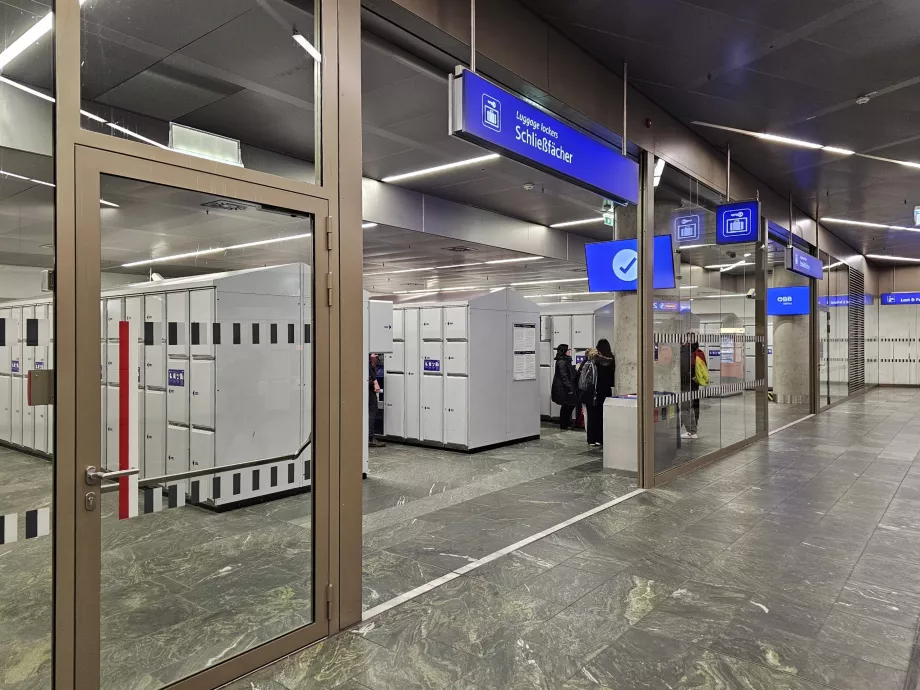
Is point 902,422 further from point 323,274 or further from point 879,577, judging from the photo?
point 323,274

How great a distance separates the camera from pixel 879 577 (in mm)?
4051

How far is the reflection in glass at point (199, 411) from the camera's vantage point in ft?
8.71

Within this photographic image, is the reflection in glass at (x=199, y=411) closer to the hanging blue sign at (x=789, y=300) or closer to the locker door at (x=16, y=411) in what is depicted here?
the locker door at (x=16, y=411)

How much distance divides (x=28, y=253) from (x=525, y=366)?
25.5 ft

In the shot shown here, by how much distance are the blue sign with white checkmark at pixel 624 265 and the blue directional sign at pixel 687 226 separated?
53 centimetres

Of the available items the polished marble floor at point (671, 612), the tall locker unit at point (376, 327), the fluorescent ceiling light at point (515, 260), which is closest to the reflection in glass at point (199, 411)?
the polished marble floor at point (671, 612)

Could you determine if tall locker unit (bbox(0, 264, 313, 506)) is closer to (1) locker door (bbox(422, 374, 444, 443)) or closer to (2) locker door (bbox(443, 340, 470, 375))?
(2) locker door (bbox(443, 340, 470, 375))

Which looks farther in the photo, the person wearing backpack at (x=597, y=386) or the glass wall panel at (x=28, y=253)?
the person wearing backpack at (x=597, y=386)

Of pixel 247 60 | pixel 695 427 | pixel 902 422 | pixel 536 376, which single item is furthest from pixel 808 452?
pixel 247 60

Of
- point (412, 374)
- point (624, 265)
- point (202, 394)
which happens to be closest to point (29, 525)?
point (202, 394)

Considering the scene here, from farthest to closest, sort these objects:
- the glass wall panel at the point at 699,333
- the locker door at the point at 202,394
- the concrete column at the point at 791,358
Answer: the concrete column at the point at 791,358
the glass wall panel at the point at 699,333
the locker door at the point at 202,394

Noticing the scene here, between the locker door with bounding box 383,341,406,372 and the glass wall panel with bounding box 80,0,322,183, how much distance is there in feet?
14.0

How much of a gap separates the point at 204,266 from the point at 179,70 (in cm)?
149

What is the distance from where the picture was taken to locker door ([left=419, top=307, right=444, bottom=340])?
8.95 m
